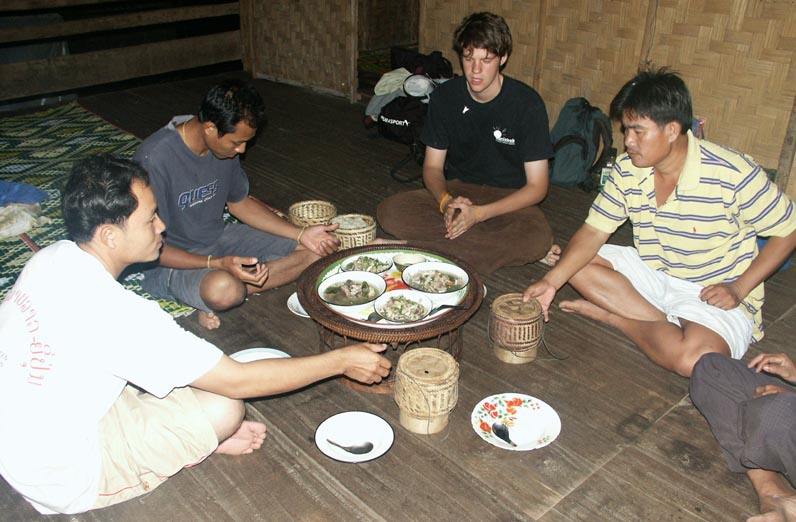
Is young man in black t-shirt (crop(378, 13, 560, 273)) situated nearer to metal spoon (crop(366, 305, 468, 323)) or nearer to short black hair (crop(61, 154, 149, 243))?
metal spoon (crop(366, 305, 468, 323))

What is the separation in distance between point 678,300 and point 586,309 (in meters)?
0.46

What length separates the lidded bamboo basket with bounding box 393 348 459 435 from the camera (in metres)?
2.29

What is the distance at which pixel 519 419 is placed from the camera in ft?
8.14

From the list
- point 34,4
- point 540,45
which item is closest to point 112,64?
point 34,4

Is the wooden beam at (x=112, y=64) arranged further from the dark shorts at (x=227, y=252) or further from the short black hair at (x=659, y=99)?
the short black hair at (x=659, y=99)

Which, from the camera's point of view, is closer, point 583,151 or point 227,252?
point 227,252

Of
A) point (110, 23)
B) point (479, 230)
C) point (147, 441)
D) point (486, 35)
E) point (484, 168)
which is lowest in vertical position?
point (147, 441)

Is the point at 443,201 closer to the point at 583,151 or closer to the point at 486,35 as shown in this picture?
the point at 486,35

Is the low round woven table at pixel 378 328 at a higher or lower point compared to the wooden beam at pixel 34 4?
lower

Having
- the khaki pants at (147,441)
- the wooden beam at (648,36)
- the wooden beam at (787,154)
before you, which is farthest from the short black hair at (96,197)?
the wooden beam at (787,154)

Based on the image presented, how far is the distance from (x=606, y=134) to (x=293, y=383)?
11.4ft

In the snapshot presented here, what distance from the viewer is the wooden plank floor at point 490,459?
2164 millimetres

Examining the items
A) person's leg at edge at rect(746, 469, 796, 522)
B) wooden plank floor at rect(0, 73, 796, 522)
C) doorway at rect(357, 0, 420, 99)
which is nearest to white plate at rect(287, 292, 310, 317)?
wooden plank floor at rect(0, 73, 796, 522)

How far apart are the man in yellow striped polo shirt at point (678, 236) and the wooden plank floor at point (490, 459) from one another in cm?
22
